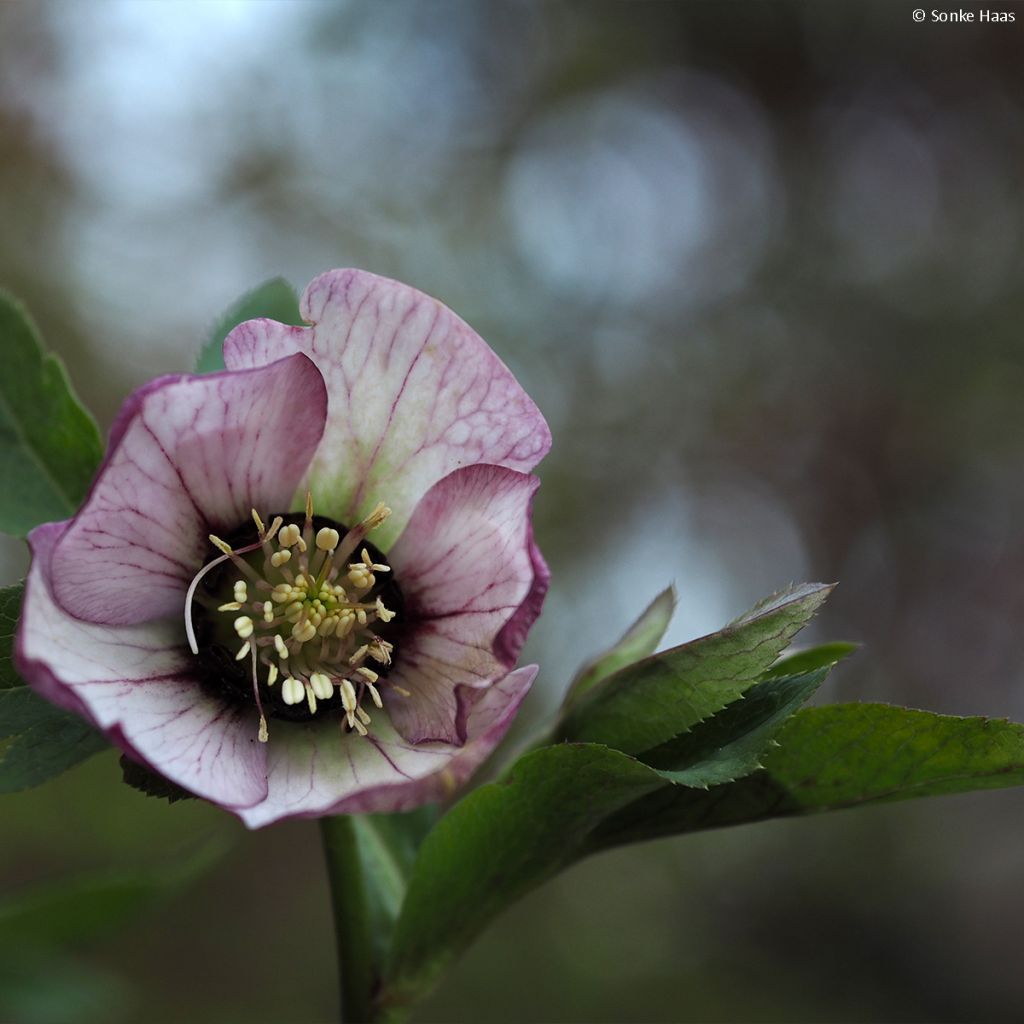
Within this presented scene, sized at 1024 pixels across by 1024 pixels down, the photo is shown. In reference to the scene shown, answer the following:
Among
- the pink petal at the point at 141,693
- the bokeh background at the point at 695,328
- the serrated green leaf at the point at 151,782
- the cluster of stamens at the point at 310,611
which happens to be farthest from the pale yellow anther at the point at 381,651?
the bokeh background at the point at 695,328

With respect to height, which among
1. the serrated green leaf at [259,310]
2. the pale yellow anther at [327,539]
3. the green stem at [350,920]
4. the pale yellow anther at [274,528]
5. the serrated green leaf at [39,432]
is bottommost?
the green stem at [350,920]

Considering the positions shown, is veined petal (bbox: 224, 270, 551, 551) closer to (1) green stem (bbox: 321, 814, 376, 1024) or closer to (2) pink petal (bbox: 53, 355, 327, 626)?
(2) pink petal (bbox: 53, 355, 327, 626)

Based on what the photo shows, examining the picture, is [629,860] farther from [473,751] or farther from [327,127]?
[473,751]

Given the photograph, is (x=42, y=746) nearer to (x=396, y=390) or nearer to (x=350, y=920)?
(x=350, y=920)

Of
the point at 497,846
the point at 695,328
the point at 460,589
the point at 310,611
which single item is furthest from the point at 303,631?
the point at 695,328

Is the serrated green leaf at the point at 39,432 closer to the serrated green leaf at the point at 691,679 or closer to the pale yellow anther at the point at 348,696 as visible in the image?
the pale yellow anther at the point at 348,696

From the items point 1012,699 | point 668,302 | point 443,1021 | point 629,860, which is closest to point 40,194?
point 668,302
